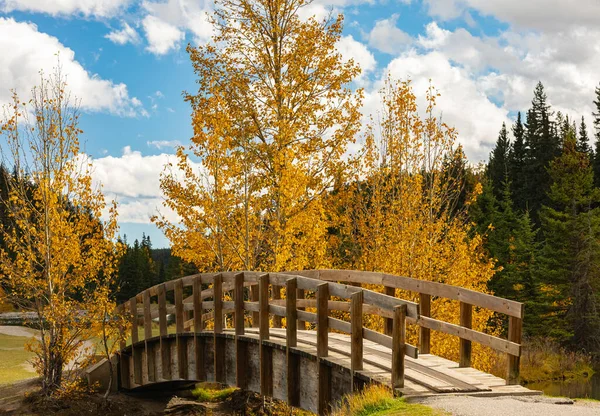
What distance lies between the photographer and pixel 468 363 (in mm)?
10992

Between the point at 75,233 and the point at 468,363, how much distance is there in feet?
37.4

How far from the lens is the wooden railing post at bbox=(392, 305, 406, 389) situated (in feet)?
30.1

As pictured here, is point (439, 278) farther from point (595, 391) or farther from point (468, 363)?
point (595, 391)

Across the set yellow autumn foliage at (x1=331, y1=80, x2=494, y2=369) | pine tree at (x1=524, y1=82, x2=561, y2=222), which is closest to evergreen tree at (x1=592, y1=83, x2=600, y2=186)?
pine tree at (x1=524, y1=82, x2=561, y2=222)

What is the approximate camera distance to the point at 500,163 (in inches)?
3374

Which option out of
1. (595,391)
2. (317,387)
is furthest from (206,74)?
(595,391)

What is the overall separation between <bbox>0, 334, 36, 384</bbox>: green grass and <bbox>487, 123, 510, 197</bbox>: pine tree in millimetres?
56479

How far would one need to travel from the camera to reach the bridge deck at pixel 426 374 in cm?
923

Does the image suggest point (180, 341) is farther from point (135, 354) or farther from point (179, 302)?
point (135, 354)

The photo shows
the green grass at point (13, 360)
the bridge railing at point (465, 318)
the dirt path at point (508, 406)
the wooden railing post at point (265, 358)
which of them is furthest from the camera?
the green grass at point (13, 360)

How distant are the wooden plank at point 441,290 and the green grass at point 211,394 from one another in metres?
7.28

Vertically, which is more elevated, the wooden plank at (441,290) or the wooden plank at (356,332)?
the wooden plank at (441,290)

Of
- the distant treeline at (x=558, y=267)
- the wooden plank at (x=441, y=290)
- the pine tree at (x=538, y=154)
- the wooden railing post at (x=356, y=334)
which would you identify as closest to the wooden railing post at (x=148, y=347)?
the wooden plank at (x=441, y=290)

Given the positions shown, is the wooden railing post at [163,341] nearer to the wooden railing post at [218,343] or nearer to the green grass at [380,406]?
the wooden railing post at [218,343]
